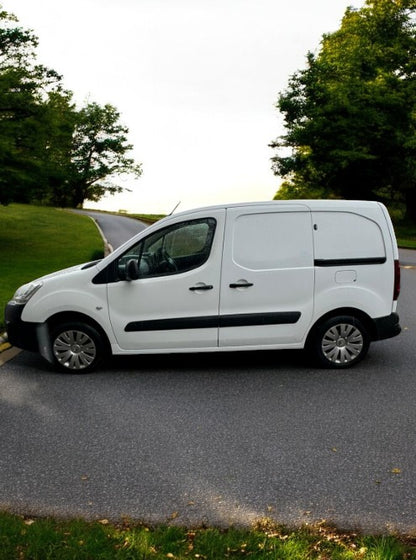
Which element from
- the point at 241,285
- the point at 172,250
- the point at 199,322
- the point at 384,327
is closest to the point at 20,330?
the point at 172,250

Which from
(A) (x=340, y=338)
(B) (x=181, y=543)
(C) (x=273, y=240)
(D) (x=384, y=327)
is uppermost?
(C) (x=273, y=240)

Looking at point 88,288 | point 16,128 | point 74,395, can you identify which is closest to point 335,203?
point 88,288

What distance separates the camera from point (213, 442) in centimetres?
534

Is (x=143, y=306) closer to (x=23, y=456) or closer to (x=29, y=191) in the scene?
(x=23, y=456)

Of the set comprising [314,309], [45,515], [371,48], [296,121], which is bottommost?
[45,515]

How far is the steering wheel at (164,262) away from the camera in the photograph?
24.7 ft

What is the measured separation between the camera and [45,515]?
4.07 m

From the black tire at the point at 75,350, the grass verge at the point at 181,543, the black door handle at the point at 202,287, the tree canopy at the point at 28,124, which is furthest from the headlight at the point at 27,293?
the tree canopy at the point at 28,124

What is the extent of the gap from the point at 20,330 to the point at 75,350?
2.42 ft

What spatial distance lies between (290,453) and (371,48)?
38.0 meters

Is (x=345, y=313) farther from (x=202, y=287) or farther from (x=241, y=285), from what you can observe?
(x=202, y=287)

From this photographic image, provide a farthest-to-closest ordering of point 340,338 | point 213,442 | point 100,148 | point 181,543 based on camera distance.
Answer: point 100,148 → point 340,338 → point 213,442 → point 181,543

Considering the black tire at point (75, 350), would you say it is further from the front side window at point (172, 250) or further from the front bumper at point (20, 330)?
the front side window at point (172, 250)

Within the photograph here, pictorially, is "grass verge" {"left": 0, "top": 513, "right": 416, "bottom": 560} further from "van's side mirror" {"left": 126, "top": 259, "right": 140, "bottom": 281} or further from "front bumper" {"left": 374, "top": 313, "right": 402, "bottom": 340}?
"front bumper" {"left": 374, "top": 313, "right": 402, "bottom": 340}
